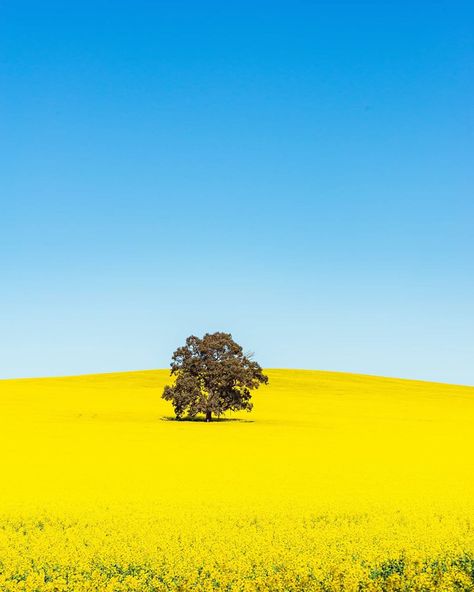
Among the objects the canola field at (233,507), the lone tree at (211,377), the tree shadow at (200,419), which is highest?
the lone tree at (211,377)

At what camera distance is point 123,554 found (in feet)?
40.3

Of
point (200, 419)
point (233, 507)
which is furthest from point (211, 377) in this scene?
point (233, 507)

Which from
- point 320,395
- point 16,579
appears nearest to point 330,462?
point 16,579

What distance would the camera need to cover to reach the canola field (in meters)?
10.9

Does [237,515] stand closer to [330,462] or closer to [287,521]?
[287,521]

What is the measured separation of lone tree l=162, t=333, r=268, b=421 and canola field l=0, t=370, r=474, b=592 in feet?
14.7

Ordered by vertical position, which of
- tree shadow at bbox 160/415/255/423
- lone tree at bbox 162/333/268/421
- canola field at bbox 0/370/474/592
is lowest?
canola field at bbox 0/370/474/592

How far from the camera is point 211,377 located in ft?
181

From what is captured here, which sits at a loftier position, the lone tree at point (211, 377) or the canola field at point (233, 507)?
the lone tree at point (211, 377)

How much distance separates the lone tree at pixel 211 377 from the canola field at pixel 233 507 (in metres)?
4.48

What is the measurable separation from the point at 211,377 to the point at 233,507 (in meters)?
37.6

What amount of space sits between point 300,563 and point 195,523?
14.2 feet

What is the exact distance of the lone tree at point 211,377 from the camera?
5434cm

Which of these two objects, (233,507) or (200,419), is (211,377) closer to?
(200,419)
